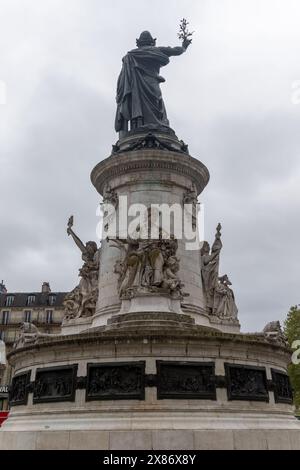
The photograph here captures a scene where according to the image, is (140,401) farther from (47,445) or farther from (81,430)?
(47,445)

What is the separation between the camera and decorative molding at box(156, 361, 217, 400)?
12.7 m

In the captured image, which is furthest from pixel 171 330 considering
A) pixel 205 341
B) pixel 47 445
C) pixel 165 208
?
pixel 165 208

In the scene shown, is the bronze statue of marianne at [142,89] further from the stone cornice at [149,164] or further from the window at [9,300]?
the window at [9,300]

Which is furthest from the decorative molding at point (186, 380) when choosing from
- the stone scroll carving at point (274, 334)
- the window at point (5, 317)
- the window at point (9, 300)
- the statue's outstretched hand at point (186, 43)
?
the window at point (9, 300)

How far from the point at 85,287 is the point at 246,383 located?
8209 millimetres

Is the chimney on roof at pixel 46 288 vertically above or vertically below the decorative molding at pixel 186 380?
above

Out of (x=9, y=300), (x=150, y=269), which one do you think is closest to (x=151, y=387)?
(x=150, y=269)

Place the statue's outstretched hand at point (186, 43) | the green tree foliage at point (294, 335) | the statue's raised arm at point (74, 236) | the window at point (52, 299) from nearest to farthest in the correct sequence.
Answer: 1. the statue's raised arm at point (74, 236)
2. the statue's outstretched hand at point (186, 43)
3. the green tree foliage at point (294, 335)
4. the window at point (52, 299)

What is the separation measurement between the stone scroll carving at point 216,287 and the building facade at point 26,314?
36160 millimetres

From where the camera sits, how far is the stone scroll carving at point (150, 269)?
15648mm

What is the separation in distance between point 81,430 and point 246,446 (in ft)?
13.2

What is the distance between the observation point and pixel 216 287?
64.3 feet

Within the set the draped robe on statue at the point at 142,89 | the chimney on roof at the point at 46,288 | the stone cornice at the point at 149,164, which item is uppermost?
the chimney on roof at the point at 46,288
